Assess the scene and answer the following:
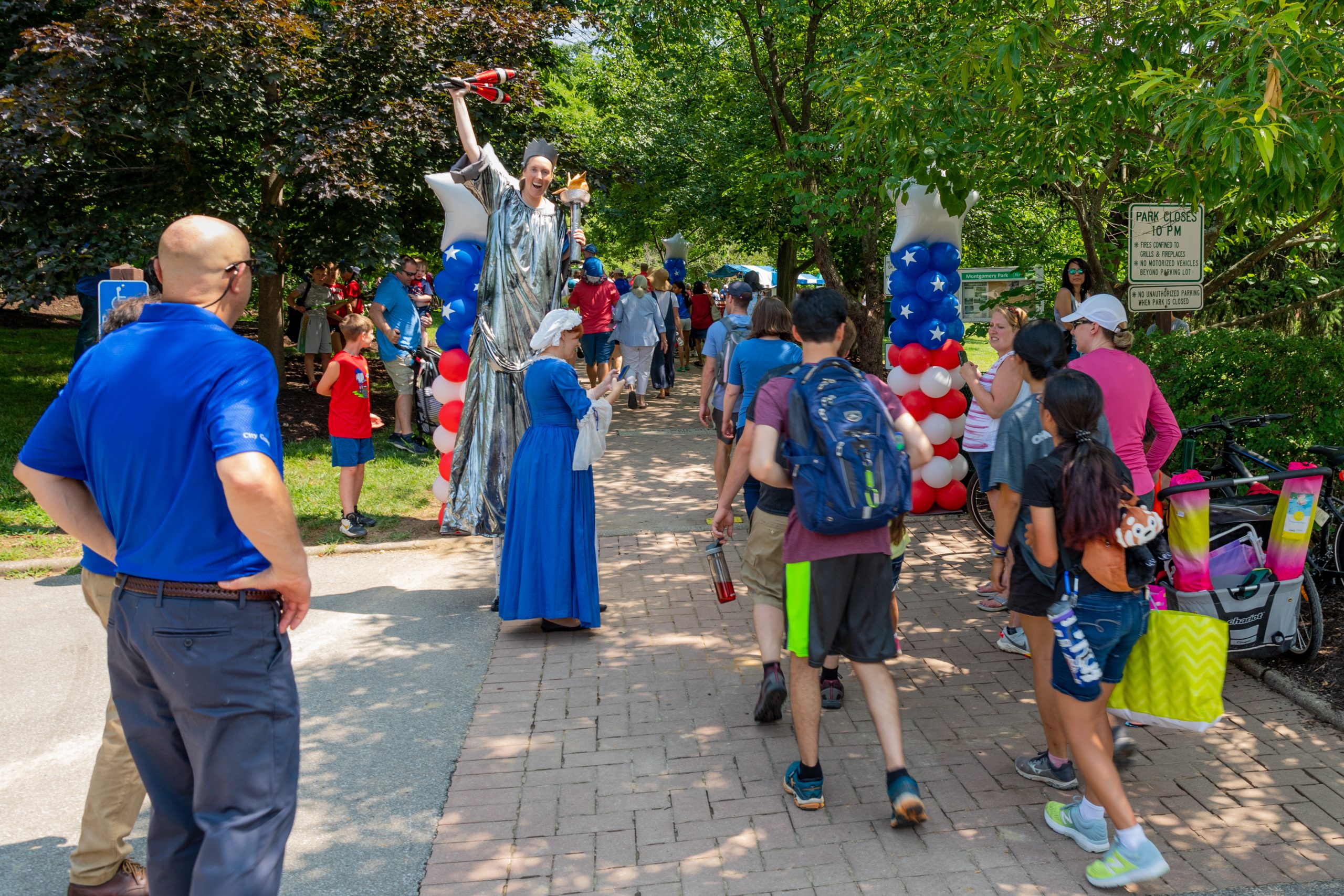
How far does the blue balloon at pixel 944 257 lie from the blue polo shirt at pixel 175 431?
6608 mm

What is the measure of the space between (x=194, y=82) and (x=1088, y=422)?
9356mm

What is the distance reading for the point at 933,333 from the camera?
8.30 meters

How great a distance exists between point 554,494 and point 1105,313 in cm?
290

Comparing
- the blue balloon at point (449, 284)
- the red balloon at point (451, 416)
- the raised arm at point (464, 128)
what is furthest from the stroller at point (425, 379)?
the raised arm at point (464, 128)

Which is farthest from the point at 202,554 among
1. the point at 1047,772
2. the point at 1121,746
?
the point at 1121,746

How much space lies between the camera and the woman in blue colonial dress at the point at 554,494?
216 inches

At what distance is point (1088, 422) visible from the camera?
3.36 m

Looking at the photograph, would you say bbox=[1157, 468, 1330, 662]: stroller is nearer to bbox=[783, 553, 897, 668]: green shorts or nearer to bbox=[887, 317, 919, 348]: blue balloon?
bbox=[783, 553, 897, 668]: green shorts

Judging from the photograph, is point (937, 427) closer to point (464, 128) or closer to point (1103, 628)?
point (464, 128)

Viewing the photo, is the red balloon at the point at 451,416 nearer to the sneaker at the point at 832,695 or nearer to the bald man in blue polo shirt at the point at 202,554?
the sneaker at the point at 832,695

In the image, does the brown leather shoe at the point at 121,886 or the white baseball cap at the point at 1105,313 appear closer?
the brown leather shoe at the point at 121,886

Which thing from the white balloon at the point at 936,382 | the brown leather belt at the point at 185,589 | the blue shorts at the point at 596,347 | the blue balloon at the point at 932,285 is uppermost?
the blue balloon at the point at 932,285

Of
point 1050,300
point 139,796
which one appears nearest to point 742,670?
point 139,796

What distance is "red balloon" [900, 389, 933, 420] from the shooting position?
8328 mm
